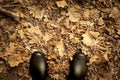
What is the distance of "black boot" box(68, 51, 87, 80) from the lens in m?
2.37

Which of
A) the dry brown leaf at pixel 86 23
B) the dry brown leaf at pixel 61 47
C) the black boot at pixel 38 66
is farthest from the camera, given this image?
the dry brown leaf at pixel 86 23

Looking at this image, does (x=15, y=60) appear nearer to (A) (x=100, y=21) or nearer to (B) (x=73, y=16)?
(B) (x=73, y=16)

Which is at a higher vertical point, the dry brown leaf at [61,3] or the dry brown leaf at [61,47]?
the dry brown leaf at [61,3]

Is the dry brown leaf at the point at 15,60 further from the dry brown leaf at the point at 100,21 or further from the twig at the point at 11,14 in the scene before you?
the dry brown leaf at the point at 100,21

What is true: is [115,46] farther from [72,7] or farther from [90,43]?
[72,7]

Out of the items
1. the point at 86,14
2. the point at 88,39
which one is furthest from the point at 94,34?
the point at 86,14

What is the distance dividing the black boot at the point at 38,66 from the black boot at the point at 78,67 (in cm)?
27

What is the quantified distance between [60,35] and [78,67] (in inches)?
15.7

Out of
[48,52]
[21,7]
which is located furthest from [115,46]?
[21,7]

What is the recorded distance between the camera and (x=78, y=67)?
2.41m

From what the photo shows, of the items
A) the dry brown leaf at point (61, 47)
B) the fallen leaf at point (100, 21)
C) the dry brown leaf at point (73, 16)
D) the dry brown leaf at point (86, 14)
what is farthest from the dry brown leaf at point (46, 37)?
the fallen leaf at point (100, 21)

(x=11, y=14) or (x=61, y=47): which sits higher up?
(x=11, y=14)

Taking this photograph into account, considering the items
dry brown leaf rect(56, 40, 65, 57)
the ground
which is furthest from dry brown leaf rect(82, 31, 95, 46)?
dry brown leaf rect(56, 40, 65, 57)

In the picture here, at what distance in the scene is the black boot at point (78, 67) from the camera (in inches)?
93.3
